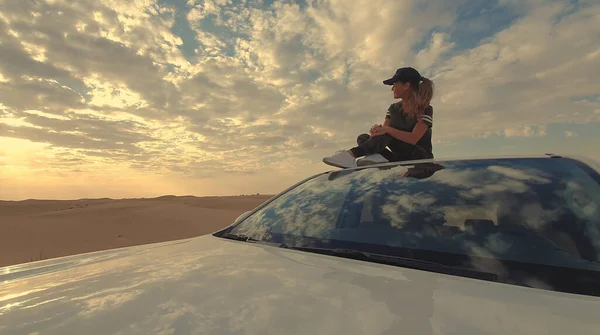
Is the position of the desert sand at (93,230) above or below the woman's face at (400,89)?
below

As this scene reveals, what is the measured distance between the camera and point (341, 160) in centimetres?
Answer: 286

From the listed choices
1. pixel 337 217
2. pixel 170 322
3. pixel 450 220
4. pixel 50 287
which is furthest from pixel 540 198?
pixel 50 287

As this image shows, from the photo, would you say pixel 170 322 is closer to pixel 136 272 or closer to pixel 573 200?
pixel 136 272

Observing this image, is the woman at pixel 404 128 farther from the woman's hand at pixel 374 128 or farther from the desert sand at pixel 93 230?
the desert sand at pixel 93 230

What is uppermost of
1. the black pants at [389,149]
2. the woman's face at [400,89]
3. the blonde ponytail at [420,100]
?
the woman's face at [400,89]

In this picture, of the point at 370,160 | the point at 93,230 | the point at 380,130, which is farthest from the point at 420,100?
the point at 93,230

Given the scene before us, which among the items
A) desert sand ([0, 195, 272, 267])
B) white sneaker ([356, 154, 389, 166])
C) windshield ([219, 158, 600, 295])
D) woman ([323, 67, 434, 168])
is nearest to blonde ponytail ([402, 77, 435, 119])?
A: woman ([323, 67, 434, 168])

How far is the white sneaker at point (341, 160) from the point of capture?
9.26ft

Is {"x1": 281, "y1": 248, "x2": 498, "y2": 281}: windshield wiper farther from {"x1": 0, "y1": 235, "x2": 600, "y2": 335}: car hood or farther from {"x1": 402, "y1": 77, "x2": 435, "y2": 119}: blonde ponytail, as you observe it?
{"x1": 402, "y1": 77, "x2": 435, "y2": 119}: blonde ponytail

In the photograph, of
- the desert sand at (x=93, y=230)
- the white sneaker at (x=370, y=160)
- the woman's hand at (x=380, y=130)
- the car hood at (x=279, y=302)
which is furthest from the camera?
the desert sand at (x=93, y=230)

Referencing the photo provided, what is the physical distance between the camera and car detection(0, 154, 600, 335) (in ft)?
2.92

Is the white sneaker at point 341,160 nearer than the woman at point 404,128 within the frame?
Yes

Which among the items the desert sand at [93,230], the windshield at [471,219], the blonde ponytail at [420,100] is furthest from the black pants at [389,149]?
the desert sand at [93,230]

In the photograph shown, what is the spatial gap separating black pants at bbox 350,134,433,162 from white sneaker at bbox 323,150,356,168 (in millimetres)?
261
